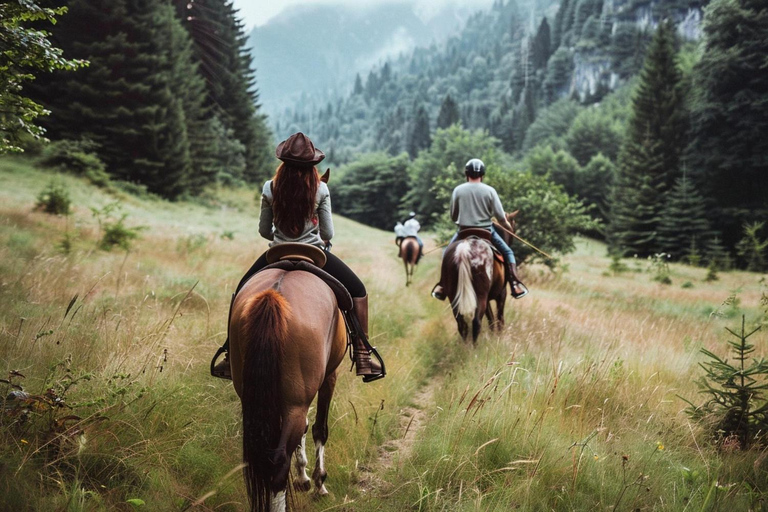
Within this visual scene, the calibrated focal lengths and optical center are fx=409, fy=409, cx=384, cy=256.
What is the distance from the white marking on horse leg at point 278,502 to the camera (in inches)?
93.4

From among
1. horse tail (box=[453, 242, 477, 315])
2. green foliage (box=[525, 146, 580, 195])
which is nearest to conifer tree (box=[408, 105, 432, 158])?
green foliage (box=[525, 146, 580, 195])

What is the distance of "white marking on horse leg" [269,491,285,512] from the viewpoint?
7.79ft

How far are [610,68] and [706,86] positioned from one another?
109 metres

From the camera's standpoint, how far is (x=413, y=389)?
5.41 m

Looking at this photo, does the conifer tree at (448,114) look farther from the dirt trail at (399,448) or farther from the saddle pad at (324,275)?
the saddle pad at (324,275)

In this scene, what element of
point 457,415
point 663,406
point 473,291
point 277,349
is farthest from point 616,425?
point 277,349

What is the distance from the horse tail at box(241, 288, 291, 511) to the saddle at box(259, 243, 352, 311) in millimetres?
613

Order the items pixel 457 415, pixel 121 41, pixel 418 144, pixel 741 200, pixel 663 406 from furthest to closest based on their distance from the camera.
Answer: pixel 418 144 < pixel 741 200 < pixel 121 41 < pixel 663 406 < pixel 457 415

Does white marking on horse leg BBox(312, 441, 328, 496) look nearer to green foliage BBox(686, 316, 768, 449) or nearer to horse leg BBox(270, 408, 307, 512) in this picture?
horse leg BBox(270, 408, 307, 512)

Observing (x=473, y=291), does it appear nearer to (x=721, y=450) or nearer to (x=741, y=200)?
(x=721, y=450)

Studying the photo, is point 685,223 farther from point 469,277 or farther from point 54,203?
point 54,203

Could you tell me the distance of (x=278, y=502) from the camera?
2396 mm

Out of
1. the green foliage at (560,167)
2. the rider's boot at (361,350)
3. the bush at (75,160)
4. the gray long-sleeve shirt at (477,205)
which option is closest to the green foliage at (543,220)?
the gray long-sleeve shirt at (477,205)

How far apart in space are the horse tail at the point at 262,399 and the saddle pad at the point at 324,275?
0.60 metres
